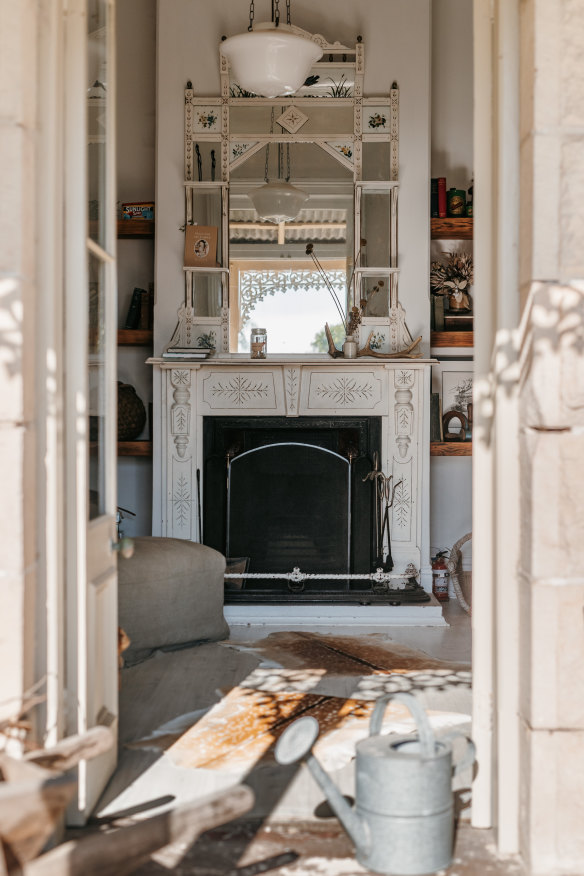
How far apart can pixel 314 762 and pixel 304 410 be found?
11.8ft

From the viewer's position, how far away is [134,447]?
597cm

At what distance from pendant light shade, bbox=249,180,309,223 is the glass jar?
0.72 m

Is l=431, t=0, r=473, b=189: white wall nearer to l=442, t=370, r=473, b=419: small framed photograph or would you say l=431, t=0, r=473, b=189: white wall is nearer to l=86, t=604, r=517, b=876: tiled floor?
l=442, t=370, r=473, b=419: small framed photograph

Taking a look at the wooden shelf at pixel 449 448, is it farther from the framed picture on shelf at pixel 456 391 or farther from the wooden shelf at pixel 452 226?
the wooden shelf at pixel 452 226

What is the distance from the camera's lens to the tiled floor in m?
2.43

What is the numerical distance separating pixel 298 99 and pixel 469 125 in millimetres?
1196

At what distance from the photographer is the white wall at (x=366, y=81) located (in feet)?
19.2

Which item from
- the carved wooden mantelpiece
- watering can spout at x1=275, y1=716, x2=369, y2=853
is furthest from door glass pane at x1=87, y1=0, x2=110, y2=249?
the carved wooden mantelpiece

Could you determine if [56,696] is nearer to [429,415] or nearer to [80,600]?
[80,600]

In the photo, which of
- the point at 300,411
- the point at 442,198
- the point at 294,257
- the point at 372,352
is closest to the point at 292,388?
the point at 300,411

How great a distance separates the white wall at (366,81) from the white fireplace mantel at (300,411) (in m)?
0.37

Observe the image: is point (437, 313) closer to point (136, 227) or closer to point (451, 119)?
point (451, 119)

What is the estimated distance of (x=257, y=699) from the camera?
12.3 ft

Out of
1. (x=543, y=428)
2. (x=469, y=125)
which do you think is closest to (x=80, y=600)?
(x=543, y=428)
